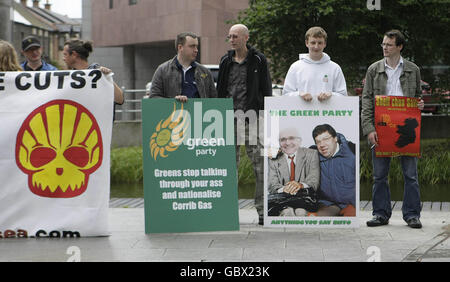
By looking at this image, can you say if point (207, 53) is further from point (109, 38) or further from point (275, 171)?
point (275, 171)

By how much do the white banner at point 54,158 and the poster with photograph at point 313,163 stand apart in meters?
1.61

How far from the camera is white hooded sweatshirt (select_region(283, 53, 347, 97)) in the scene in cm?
702

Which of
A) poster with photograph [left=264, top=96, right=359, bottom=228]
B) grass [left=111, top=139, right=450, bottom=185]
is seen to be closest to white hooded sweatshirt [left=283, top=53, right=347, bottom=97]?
poster with photograph [left=264, top=96, right=359, bottom=228]

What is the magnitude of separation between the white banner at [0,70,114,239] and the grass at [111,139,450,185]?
7.26m

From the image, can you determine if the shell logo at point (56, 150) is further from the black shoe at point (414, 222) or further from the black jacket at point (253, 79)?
the black shoe at point (414, 222)

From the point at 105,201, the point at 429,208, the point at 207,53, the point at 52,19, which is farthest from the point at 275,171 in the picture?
the point at 52,19

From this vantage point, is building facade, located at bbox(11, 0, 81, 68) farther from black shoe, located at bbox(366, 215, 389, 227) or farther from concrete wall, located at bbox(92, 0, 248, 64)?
black shoe, located at bbox(366, 215, 389, 227)

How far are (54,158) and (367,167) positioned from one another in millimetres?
8665

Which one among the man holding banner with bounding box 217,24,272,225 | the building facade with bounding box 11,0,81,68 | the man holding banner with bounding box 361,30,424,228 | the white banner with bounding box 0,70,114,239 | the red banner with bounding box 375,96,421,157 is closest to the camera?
the white banner with bounding box 0,70,114,239

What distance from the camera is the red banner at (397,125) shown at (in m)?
7.12

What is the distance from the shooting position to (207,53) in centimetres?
3288

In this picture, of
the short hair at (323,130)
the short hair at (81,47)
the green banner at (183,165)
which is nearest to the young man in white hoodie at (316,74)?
the short hair at (323,130)
